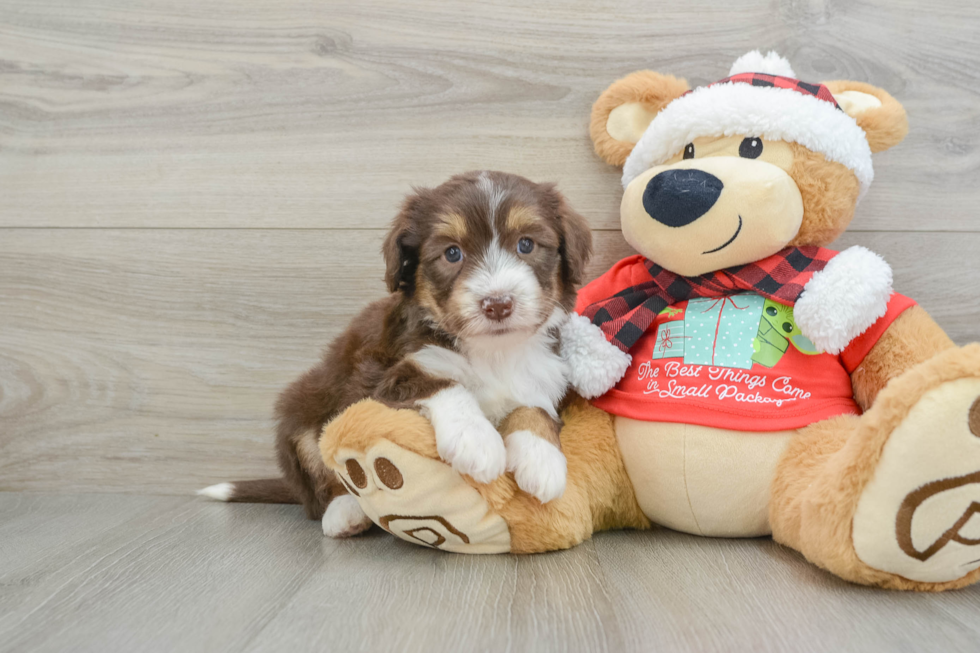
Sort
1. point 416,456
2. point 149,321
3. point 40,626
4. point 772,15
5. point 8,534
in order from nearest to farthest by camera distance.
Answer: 1. point 40,626
2. point 416,456
3. point 8,534
4. point 772,15
5. point 149,321

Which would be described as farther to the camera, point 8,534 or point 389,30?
point 389,30

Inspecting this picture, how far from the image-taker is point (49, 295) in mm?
2461

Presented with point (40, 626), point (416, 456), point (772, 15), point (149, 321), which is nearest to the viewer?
point (40, 626)

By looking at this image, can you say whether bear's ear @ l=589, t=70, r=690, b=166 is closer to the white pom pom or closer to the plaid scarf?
the white pom pom

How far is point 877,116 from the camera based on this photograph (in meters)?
1.88

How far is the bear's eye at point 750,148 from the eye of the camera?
5.82ft

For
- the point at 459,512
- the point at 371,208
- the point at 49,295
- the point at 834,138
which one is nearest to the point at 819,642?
the point at 459,512

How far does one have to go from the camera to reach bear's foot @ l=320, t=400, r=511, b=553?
152 cm

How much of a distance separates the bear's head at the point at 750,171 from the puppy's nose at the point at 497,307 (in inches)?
19.1

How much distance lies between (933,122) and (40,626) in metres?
2.88

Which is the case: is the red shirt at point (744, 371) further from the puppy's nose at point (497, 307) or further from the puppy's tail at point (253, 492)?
the puppy's tail at point (253, 492)

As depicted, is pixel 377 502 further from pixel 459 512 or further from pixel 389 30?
pixel 389 30

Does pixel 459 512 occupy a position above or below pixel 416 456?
below

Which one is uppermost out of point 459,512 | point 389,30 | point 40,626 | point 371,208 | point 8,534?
point 389,30
